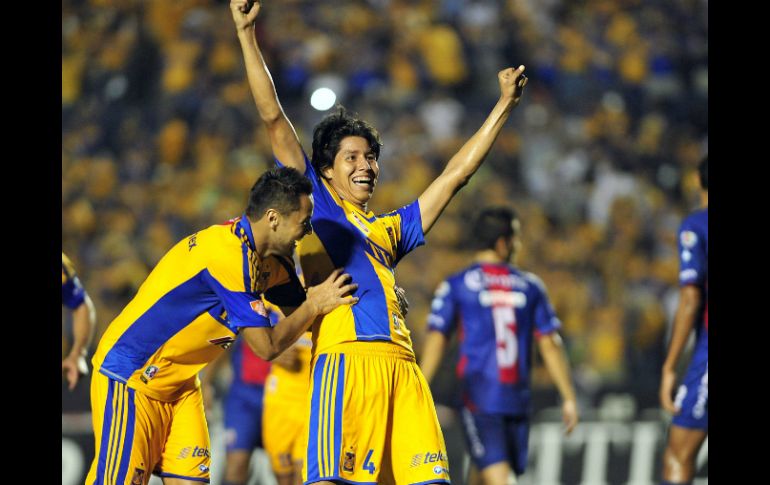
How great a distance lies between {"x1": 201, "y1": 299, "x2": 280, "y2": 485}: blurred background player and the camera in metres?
7.96

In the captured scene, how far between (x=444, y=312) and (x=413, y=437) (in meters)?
3.11

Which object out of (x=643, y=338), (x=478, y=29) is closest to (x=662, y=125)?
(x=478, y=29)

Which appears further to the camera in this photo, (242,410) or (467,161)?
(242,410)

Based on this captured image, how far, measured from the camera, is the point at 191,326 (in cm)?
500

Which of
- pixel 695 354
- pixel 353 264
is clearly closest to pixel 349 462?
pixel 353 264

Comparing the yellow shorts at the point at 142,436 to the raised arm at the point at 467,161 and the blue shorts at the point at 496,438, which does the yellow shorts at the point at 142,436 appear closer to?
the raised arm at the point at 467,161

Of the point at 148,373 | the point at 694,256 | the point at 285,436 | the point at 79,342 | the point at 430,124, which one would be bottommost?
the point at 285,436

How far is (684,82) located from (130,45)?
726 cm

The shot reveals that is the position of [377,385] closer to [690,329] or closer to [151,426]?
[151,426]

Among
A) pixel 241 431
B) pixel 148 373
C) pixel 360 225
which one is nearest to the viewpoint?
pixel 360 225

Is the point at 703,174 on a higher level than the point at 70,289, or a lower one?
higher

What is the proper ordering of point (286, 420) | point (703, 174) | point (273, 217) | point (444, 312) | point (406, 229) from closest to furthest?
point (273, 217) < point (406, 229) < point (703, 174) < point (444, 312) < point (286, 420)

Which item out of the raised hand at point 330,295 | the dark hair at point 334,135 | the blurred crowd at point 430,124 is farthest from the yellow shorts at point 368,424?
the blurred crowd at point 430,124

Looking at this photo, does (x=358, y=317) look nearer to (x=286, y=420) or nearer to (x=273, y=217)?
(x=273, y=217)
